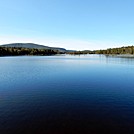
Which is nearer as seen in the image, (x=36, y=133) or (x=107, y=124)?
(x=36, y=133)

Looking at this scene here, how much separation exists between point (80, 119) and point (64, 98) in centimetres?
890

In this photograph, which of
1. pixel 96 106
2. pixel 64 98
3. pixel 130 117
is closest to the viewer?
pixel 130 117

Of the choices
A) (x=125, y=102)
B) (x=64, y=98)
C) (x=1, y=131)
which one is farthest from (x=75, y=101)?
(x=1, y=131)

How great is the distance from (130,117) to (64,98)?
11832mm

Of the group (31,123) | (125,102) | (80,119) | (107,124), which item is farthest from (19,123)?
(125,102)

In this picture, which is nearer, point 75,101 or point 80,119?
point 80,119

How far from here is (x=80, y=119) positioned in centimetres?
1998

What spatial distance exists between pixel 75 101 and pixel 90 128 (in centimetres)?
936

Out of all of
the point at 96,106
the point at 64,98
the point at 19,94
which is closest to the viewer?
the point at 96,106

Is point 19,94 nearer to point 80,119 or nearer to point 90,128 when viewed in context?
point 80,119

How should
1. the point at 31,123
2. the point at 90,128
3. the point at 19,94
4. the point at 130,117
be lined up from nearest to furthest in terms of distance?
the point at 90,128 → the point at 31,123 → the point at 130,117 → the point at 19,94

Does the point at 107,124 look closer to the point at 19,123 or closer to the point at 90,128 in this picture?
the point at 90,128

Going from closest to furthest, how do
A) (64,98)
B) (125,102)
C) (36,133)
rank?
(36,133) < (125,102) < (64,98)

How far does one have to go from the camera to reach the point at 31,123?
18828 mm
